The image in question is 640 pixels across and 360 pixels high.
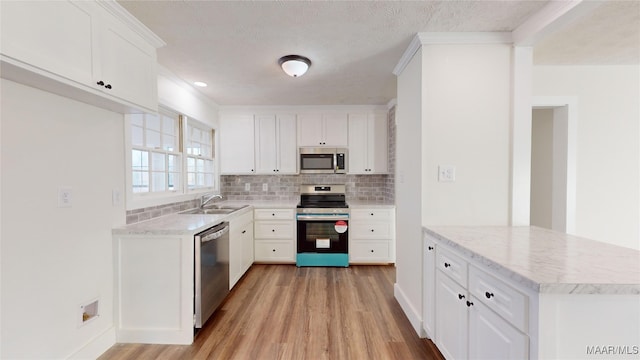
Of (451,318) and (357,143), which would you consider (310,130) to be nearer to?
(357,143)

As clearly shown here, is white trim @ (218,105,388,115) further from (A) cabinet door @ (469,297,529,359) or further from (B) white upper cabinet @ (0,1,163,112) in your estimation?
(A) cabinet door @ (469,297,529,359)

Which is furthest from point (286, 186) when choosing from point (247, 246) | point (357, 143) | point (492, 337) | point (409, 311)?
point (492, 337)

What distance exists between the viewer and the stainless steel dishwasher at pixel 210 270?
77.6 inches

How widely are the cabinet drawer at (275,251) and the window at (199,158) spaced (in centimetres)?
118

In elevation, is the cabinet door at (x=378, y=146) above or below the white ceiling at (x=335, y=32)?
below

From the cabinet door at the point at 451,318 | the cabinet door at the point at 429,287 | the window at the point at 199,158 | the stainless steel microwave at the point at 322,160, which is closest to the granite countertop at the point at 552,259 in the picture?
the cabinet door at the point at 429,287

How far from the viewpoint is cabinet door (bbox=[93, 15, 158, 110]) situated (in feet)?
5.07

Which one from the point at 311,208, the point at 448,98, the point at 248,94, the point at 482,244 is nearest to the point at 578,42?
the point at 448,98

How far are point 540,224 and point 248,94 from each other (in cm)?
421

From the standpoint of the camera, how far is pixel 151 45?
6.34 ft

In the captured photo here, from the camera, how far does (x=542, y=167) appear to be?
10.5ft

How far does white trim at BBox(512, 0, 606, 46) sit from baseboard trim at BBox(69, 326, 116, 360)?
3727 millimetres

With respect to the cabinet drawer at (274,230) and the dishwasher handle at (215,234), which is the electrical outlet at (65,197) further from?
the cabinet drawer at (274,230)

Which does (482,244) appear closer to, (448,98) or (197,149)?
(448,98)
